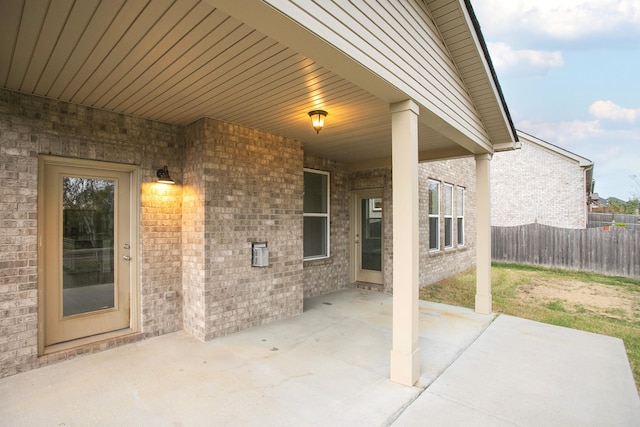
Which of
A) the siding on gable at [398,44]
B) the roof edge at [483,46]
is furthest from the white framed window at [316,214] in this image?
the roof edge at [483,46]

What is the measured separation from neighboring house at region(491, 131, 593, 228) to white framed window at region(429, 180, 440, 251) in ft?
24.3

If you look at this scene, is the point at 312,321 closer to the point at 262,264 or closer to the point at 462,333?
the point at 262,264

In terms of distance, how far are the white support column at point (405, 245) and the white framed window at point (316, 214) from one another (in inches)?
131

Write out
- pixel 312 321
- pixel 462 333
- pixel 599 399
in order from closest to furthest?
pixel 599 399 < pixel 462 333 < pixel 312 321

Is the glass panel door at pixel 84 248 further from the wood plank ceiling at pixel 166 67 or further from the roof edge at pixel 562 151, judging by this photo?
the roof edge at pixel 562 151

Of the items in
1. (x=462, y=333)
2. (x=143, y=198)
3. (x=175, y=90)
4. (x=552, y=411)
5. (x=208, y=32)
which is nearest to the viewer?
(x=208, y=32)

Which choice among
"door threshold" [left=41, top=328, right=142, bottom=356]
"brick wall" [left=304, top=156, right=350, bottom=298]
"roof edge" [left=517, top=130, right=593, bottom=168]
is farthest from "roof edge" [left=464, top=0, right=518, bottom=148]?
"roof edge" [left=517, top=130, right=593, bottom=168]

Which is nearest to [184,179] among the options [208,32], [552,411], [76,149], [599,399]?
[76,149]

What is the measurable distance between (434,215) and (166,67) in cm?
690

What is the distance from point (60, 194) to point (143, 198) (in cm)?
78

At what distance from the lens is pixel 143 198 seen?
387cm

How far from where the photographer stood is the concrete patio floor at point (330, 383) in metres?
2.38

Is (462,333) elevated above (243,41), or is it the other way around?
(243,41)

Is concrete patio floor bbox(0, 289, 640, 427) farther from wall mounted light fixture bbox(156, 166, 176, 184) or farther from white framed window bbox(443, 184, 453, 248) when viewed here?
white framed window bbox(443, 184, 453, 248)
